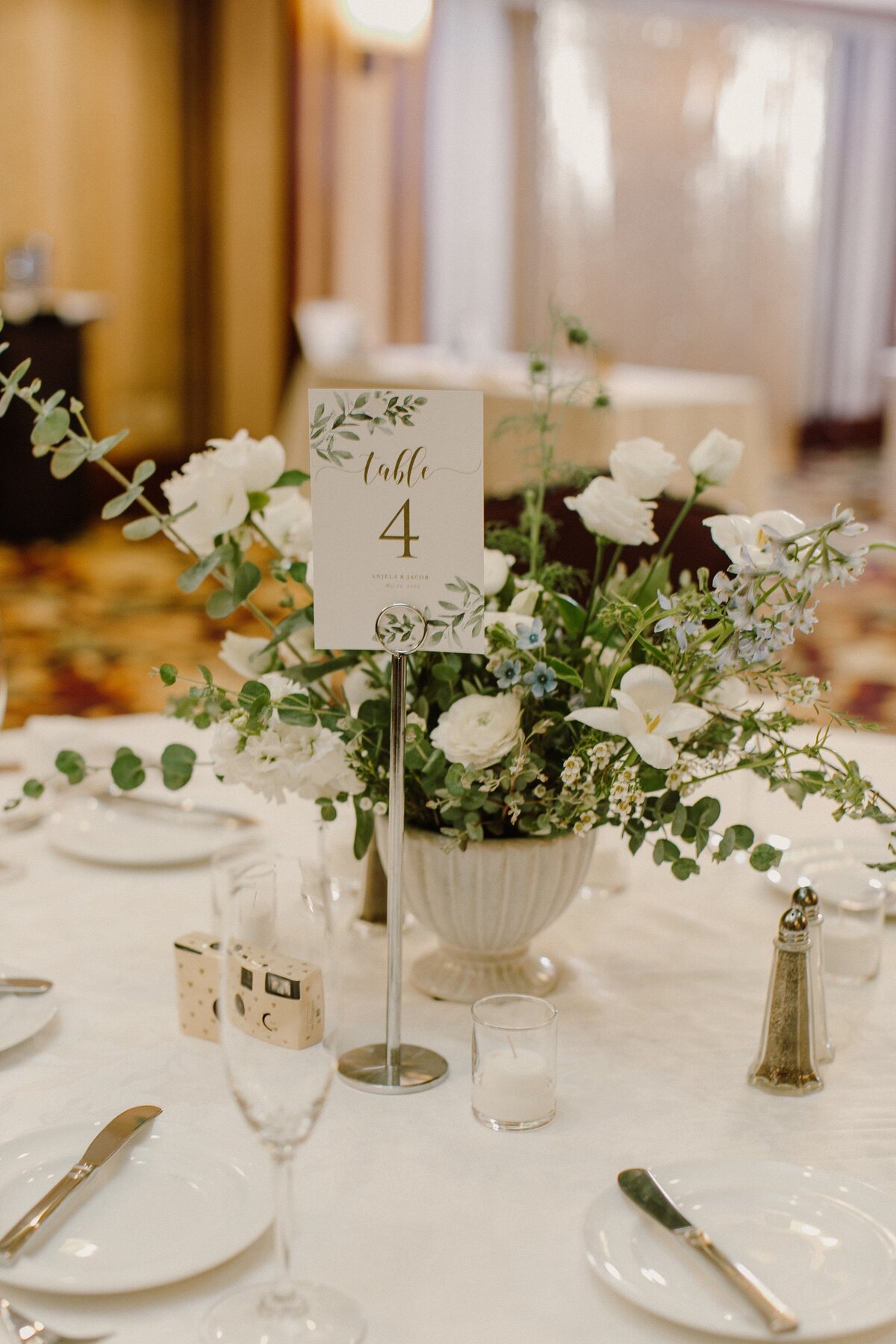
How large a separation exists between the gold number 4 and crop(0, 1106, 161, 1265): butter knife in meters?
0.40

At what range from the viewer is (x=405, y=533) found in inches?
37.4

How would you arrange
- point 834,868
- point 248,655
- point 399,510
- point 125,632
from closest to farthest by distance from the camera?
point 399,510 → point 248,655 → point 834,868 → point 125,632

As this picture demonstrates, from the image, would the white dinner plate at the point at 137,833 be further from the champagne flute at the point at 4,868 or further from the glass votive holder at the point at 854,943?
the glass votive holder at the point at 854,943

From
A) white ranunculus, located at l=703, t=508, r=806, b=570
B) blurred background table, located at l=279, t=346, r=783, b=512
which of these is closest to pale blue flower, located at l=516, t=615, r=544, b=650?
white ranunculus, located at l=703, t=508, r=806, b=570

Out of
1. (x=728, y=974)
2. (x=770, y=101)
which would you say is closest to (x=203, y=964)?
(x=728, y=974)

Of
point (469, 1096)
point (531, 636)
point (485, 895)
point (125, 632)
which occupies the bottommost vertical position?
point (125, 632)

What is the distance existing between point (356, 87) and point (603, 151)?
2445 millimetres

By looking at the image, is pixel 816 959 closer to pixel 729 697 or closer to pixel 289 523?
pixel 729 697

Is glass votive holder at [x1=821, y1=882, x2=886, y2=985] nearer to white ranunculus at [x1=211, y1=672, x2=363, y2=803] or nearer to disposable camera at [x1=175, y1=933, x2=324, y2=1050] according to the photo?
white ranunculus at [x1=211, y1=672, x2=363, y2=803]

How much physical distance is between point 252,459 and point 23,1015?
17.9 inches

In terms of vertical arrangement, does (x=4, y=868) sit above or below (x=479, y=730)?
below

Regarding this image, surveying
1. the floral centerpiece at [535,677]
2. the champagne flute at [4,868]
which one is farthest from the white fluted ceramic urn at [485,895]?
Result: the champagne flute at [4,868]

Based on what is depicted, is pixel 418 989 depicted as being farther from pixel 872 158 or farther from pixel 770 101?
pixel 872 158

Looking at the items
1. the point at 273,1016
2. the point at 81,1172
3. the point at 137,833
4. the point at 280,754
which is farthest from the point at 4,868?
the point at 273,1016
